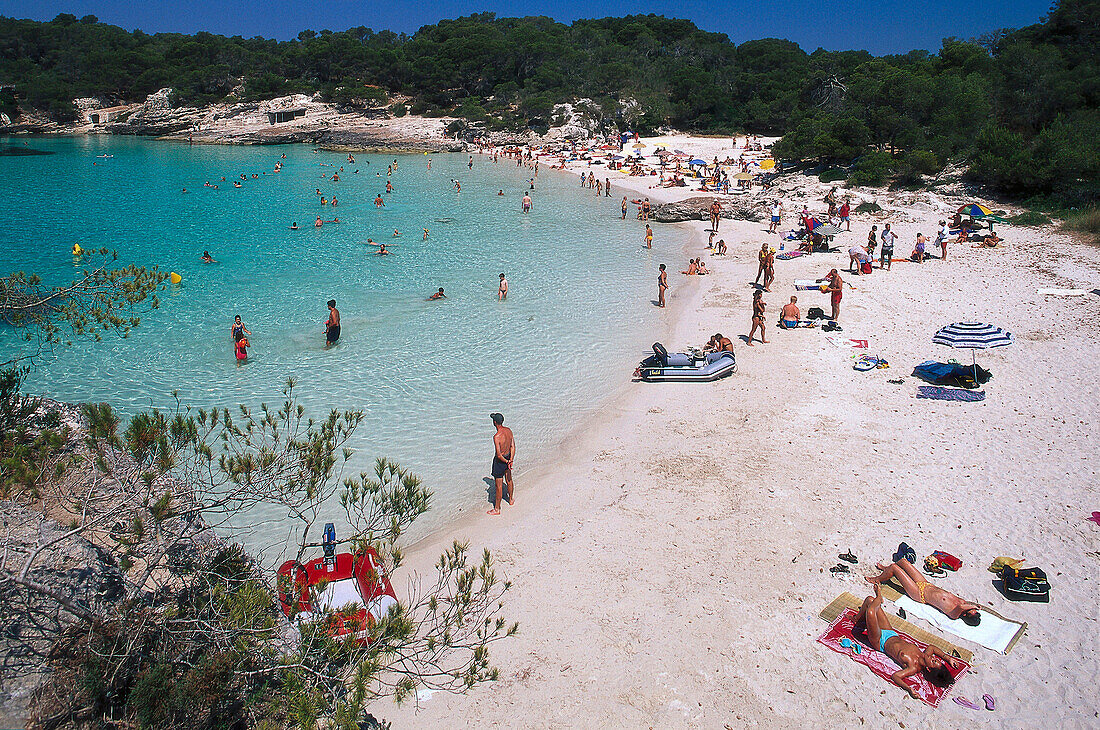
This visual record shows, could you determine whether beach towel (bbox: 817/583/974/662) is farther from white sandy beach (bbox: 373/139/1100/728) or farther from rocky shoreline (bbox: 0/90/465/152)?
rocky shoreline (bbox: 0/90/465/152)

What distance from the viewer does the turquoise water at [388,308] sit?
11930 mm

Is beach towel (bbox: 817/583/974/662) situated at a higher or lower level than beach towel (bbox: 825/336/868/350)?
lower

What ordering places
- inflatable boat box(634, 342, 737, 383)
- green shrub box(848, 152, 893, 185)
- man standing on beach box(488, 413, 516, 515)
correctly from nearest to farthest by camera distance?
man standing on beach box(488, 413, 516, 515), inflatable boat box(634, 342, 737, 383), green shrub box(848, 152, 893, 185)

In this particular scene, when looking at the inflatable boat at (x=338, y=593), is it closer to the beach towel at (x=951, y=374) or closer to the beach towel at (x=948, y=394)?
the beach towel at (x=948, y=394)

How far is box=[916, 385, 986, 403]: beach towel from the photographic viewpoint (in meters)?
11.1

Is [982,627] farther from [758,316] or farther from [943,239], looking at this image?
[943,239]

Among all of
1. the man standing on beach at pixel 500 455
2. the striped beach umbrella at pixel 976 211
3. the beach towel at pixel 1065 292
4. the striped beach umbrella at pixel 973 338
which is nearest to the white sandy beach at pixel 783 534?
the man standing on beach at pixel 500 455

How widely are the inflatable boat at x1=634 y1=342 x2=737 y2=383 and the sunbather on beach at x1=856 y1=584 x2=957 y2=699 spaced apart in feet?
21.3

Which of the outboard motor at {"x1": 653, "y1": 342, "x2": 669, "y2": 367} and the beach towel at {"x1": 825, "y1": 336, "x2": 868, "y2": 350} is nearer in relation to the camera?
the outboard motor at {"x1": 653, "y1": 342, "x2": 669, "y2": 367}

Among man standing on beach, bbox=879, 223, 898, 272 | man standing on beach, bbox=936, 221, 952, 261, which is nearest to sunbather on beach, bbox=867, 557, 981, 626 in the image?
man standing on beach, bbox=879, 223, 898, 272

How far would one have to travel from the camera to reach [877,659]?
599 cm

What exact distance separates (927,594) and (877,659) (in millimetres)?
1039

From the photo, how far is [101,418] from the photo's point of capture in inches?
201

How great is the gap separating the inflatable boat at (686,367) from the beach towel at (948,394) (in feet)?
10.7
